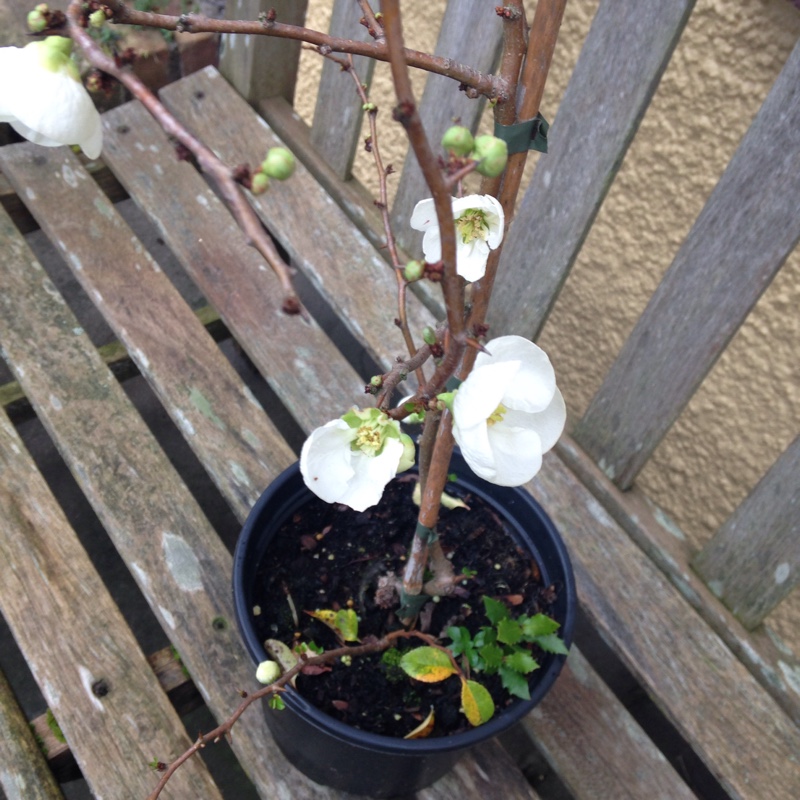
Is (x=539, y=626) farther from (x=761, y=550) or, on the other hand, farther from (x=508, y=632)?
(x=761, y=550)

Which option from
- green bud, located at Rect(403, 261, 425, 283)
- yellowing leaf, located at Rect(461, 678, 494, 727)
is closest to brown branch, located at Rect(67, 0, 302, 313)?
green bud, located at Rect(403, 261, 425, 283)

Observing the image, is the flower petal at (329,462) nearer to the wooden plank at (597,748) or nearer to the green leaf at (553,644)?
the green leaf at (553,644)

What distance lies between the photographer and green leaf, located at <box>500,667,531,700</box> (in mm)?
842

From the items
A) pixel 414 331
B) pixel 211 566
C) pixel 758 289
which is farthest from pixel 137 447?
pixel 758 289

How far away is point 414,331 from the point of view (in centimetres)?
132

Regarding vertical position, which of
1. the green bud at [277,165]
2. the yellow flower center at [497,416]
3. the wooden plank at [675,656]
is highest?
the green bud at [277,165]

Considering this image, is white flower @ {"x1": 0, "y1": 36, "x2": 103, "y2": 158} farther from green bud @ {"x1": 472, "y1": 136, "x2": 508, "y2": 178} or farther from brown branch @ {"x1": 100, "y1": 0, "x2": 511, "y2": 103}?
green bud @ {"x1": 472, "y1": 136, "x2": 508, "y2": 178}

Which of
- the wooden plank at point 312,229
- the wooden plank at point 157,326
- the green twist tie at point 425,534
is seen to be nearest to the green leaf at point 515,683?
the green twist tie at point 425,534

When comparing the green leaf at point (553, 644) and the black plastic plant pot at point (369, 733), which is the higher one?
the green leaf at point (553, 644)

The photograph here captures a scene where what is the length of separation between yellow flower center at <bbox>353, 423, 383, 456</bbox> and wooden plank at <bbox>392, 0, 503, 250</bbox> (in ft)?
1.76

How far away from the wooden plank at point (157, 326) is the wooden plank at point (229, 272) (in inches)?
1.6

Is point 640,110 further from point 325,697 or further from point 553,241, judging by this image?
point 325,697

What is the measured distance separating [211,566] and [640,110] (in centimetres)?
81

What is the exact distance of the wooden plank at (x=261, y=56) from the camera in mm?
1382
